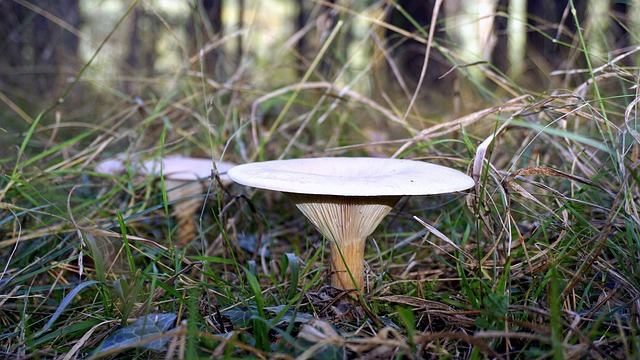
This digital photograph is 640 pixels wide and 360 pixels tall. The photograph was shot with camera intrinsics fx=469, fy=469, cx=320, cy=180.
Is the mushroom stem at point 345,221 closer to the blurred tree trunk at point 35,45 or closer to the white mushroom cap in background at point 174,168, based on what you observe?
the white mushroom cap in background at point 174,168

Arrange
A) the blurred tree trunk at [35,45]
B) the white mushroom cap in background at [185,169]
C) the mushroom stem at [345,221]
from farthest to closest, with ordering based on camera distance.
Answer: the blurred tree trunk at [35,45] < the white mushroom cap in background at [185,169] < the mushroom stem at [345,221]

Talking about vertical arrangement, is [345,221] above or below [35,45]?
below

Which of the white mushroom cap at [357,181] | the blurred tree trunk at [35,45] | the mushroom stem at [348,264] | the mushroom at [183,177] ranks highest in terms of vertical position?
the blurred tree trunk at [35,45]

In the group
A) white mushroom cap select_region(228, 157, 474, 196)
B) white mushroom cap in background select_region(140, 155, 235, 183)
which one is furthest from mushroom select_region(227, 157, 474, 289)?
white mushroom cap in background select_region(140, 155, 235, 183)

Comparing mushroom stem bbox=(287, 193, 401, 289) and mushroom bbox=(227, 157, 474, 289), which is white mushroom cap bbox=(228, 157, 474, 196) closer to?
mushroom bbox=(227, 157, 474, 289)

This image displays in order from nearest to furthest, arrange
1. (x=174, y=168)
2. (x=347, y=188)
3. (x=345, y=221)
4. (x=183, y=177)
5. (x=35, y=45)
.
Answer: (x=347, y=188) < (x=345, y=221) < (x=183, y=177) < (x=174, y=168) < (x=35, y=45)

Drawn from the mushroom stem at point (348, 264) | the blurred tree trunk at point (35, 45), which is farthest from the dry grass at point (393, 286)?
the blurred tree trunk at point (35, 45)

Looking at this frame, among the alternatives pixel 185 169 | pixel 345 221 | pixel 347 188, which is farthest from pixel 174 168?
pixel 347 188

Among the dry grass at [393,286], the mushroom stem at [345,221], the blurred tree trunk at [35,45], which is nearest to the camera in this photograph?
the dry grass at [393,286]

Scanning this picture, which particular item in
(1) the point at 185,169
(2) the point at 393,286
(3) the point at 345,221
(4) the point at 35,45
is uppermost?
(4) the point at 35,45

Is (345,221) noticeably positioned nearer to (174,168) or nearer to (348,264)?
(348,264)
